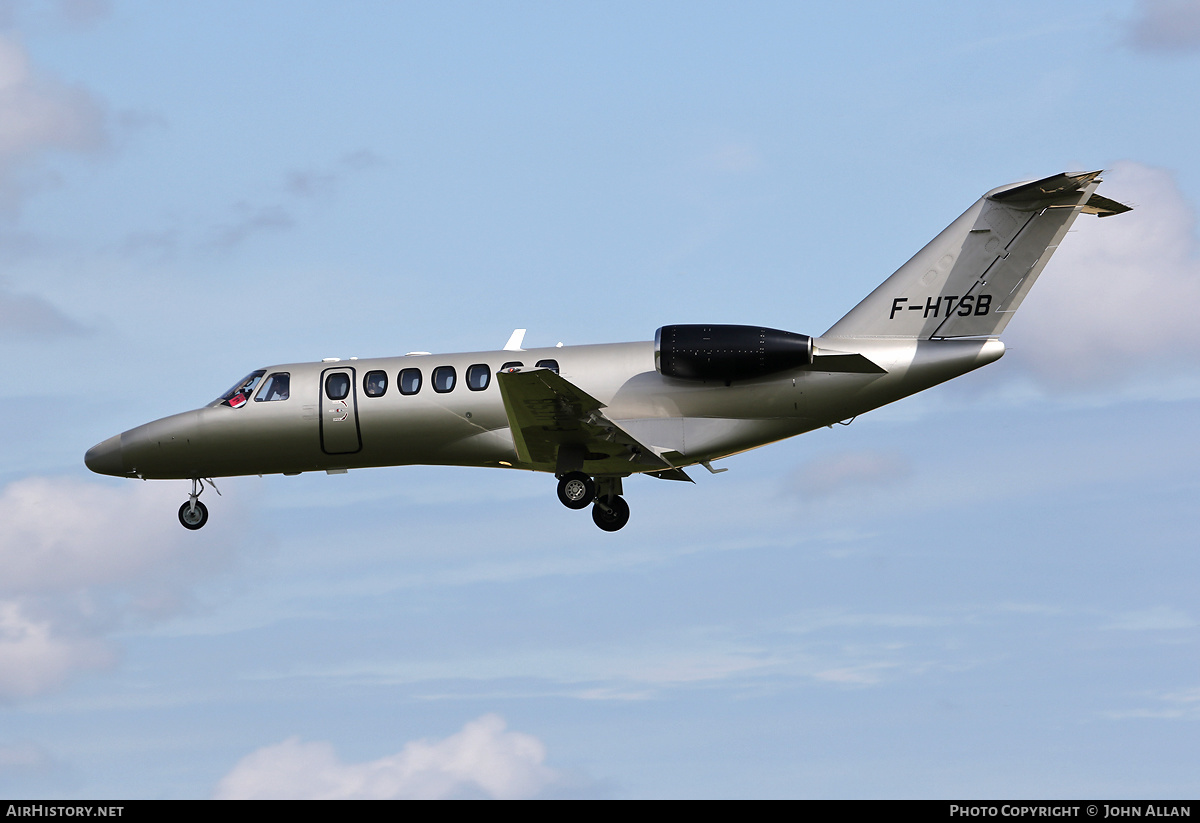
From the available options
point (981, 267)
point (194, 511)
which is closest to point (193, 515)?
point (194, 511)

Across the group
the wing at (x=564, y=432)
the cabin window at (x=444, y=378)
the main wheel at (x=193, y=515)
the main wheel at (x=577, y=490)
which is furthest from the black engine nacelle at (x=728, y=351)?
the main wheel at (x=193, y=515)

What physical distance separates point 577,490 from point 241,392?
6.73 meters

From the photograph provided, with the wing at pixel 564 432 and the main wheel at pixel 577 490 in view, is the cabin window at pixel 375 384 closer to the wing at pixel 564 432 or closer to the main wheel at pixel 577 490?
the wing at pixel 564 432

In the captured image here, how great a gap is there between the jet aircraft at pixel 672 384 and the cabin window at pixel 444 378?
0.02 meters

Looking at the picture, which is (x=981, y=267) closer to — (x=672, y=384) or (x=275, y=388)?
(x=672, y=384)

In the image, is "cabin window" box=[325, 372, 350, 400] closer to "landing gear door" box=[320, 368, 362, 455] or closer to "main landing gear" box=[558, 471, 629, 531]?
"landing gear door" box=[320, 368, 362, 455]

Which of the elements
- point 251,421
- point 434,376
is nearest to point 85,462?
point 251,421

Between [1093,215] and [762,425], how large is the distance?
648 cm

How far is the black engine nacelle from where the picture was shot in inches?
961

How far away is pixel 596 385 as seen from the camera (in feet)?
83.3

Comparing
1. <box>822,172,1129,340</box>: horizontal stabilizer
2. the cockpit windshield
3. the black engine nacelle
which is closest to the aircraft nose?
the cockpit windshield

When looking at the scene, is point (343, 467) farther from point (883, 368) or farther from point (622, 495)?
point (883, 368)

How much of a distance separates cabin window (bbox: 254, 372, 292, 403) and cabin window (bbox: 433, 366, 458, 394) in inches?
113

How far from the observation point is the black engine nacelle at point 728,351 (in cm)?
2441
